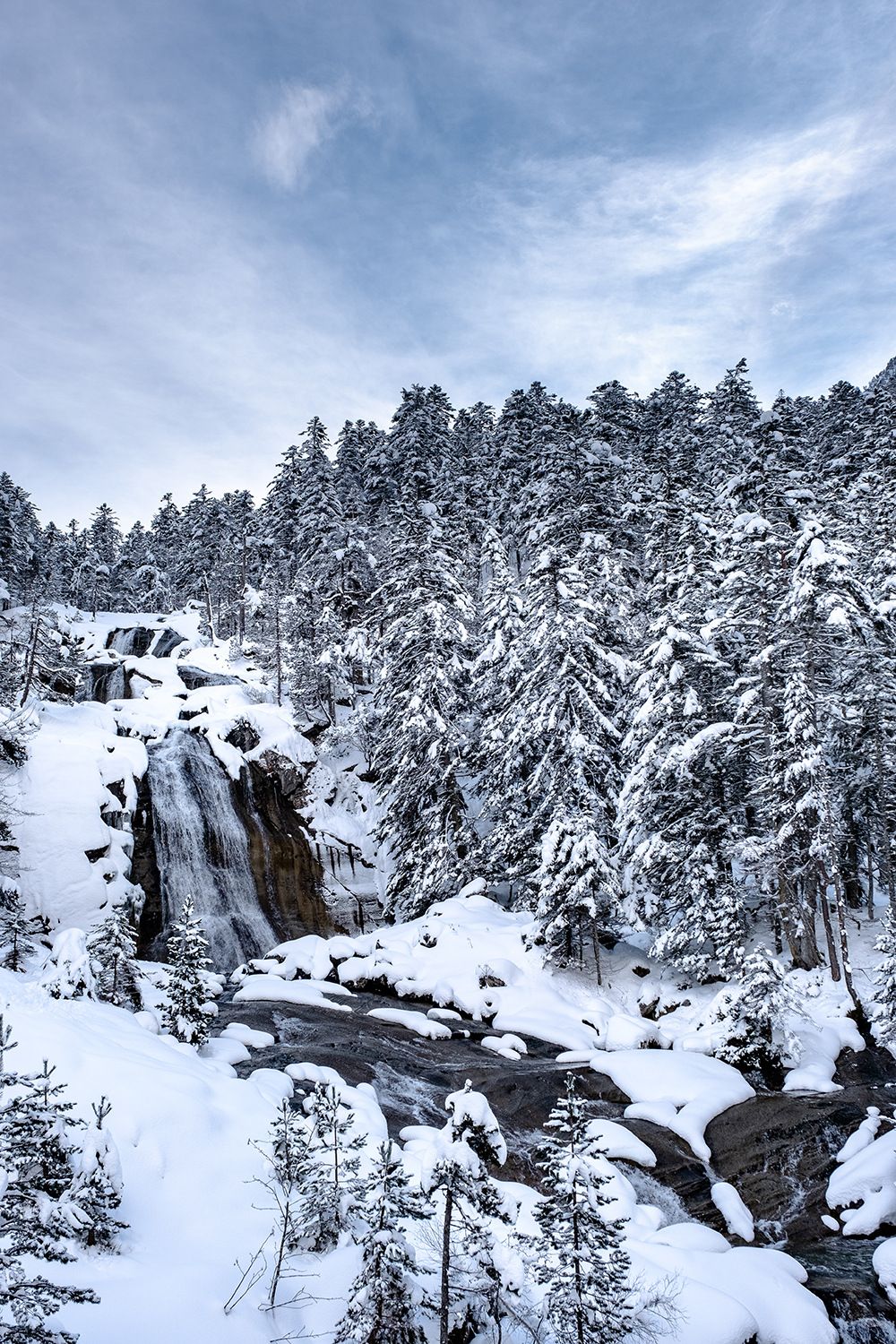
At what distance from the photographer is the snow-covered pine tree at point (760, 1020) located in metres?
14.7

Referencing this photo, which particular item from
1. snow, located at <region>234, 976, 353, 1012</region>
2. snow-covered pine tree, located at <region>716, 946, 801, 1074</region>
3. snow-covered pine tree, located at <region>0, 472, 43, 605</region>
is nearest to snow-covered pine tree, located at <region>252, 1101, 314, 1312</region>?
snow, located at <region>234, 976, 353, 1012</region>

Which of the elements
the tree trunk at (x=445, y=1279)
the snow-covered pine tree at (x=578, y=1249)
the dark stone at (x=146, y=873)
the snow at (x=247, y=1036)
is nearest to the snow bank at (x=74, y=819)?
the dark stone at (x=146, y=873)

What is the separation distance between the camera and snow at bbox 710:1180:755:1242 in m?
10.2

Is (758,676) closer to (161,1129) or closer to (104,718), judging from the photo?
(161,1129)

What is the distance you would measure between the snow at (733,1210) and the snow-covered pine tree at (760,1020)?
4181mm

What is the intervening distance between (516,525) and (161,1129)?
41726mm

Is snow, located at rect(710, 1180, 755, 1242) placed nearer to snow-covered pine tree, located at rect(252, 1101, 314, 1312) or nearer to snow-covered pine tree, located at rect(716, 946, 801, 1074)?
snow-covered pine tree, located at rect(716, 946, 801, 1074)

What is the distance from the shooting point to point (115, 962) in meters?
12.2

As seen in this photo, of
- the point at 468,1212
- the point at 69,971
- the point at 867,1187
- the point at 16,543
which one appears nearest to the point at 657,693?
the point at 867,1187

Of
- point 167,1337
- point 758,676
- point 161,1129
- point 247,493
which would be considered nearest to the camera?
point 167,1337

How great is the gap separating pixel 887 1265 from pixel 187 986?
36.5ft

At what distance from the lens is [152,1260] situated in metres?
5.68

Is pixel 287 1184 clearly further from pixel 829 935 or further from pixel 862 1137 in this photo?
pixel 829 935

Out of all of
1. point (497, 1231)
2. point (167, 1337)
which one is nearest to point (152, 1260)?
point (167, 1337)
